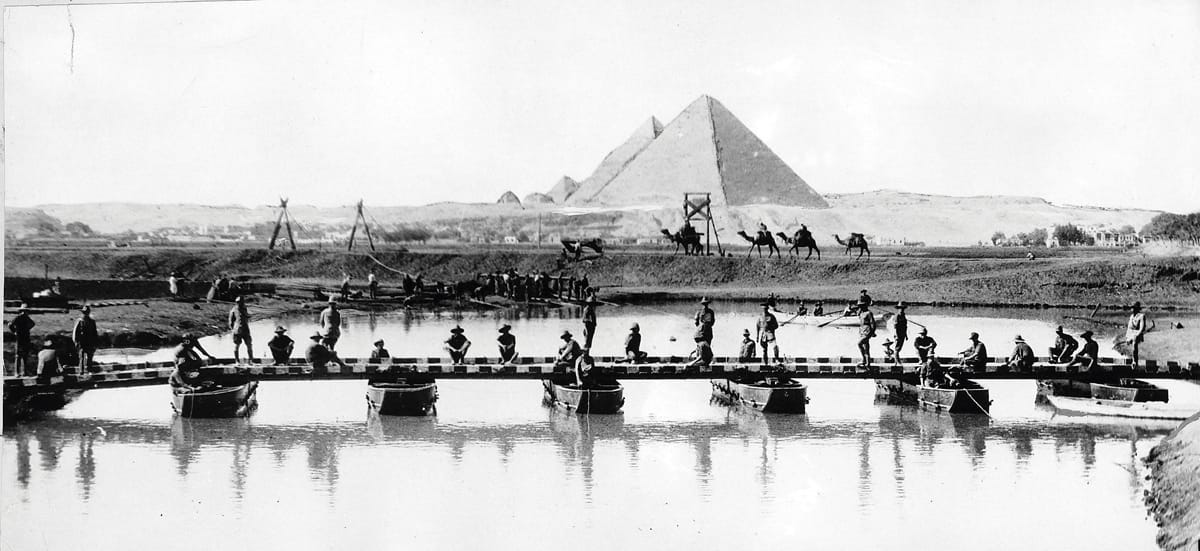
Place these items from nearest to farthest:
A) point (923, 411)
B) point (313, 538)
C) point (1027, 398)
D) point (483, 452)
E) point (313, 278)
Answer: point (313, 538)
point (483, 452)
point (923, 411)
point (1027, 398)
point (313, 278)

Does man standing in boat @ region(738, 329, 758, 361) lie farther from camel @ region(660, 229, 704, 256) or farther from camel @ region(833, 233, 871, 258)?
camel @ region(660, 229, 704, 256)

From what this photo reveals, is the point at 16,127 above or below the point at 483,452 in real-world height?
above

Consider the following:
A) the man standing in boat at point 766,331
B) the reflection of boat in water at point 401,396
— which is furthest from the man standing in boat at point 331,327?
the man standing in boat at point 766,331

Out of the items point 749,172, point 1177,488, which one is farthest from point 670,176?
point 1177,488

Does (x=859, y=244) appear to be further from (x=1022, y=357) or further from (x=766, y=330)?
(x=766, y=330)

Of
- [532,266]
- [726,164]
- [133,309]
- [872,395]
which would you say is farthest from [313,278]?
[726,164]

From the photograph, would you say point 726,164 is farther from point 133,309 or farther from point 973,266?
point 133,309

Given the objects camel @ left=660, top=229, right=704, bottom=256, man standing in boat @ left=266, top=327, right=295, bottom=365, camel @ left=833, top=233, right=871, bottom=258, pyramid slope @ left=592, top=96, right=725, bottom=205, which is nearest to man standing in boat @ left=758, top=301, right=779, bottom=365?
man standing in boat @ left=266, top=327, right=295, bottom=365
